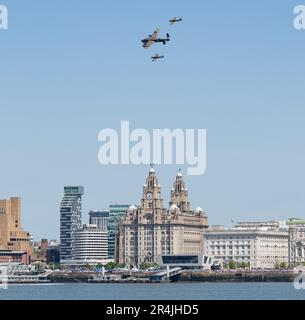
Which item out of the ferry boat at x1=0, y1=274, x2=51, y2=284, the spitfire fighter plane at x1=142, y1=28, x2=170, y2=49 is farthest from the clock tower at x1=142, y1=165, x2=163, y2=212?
the spitfire fighter plane at x1=142, y1=28, x2=170, y2=49

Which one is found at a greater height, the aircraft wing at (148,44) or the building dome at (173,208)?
the aircraft wing at (148,44)

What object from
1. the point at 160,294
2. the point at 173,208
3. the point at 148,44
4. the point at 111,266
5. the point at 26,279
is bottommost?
the point at 26,279

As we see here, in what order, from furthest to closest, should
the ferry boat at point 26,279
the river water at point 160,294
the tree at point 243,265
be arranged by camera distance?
1. the tree at point 243,265
2. the ferry boat at point 26,279
3. the river water at point 160,294

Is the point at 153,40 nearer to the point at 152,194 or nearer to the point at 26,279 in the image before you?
the point at 26,279

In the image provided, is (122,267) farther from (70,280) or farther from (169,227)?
(70,280)

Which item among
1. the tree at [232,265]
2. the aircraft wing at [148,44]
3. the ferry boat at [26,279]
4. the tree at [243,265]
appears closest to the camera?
the aircraft wing at [148,44]

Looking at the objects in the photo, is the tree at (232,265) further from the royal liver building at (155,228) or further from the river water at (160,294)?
the river water at (160,294)

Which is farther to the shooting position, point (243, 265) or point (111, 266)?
point (111, 266)

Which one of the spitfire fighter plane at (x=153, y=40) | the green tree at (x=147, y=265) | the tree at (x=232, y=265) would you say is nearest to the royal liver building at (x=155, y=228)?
the green tree at (x=147, y=265)

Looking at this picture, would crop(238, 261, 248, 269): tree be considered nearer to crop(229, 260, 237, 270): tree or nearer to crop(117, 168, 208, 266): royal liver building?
crop(229, 260, 237, 270): tree

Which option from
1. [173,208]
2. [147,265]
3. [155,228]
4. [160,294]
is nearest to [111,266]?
[147,265]
